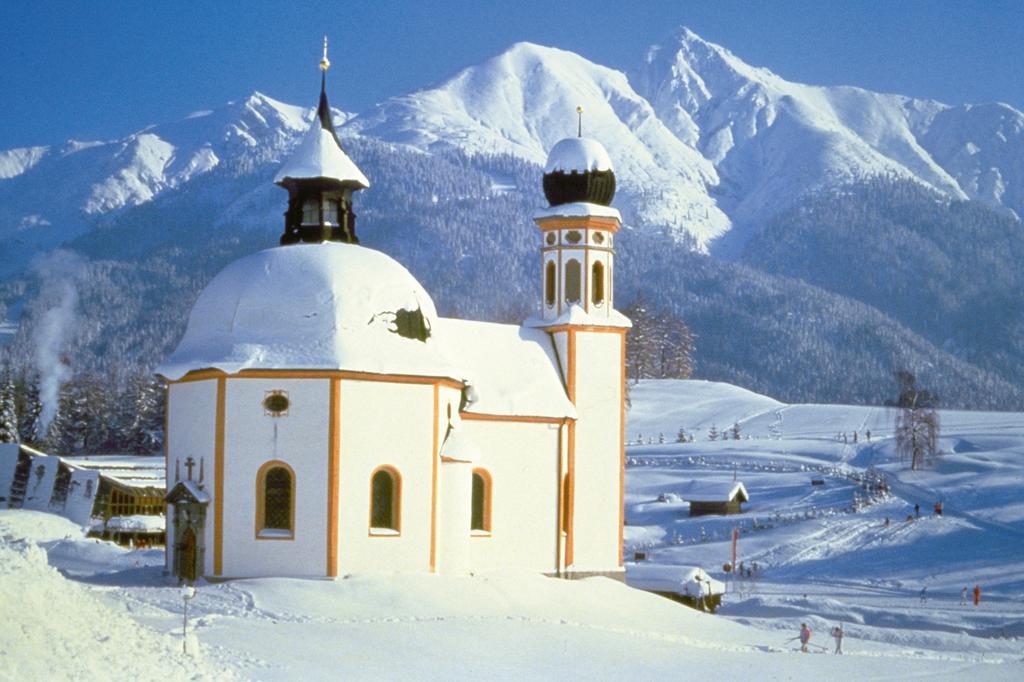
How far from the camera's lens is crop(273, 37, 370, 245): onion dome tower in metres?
44.6

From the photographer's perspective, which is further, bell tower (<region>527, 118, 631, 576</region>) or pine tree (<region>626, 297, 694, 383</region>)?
pine tree (<region>626, 297, 694, 383</region>)

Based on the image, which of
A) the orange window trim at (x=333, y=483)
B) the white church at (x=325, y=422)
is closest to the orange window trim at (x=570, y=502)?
the white church at (x=325, y=422)

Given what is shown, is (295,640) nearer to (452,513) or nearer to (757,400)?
(452,513)

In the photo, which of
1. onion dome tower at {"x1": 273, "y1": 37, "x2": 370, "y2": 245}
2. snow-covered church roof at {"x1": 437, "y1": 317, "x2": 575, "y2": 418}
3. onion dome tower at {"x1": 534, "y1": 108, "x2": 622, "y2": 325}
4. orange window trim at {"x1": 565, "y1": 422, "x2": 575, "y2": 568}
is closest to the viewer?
onion dome tower at {"x1": 273, "y1": 37, "x2": 370, "y2": 245}

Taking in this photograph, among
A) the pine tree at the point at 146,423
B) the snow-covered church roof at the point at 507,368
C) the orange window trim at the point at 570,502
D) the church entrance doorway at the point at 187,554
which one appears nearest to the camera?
the church entrance doorway at the point at 187,554

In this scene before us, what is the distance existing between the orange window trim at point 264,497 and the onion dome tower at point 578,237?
12.6 metres

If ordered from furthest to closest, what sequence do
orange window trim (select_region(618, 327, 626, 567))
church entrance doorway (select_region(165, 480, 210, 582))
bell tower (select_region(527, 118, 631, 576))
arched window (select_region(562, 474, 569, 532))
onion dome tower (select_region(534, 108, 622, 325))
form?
1. onion dome tower (select_region(534, 108, 622, 325))
2. orange window trim (select_region(618, 327, 626, 567))
3. bell tower (select_region(527, 118, 631, 576))
4. arched window (select_region(562, 474, 569, 532))
5. church entrance doorway (select_region(165, 480, 210, 582))

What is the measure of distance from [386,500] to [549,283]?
39.7ft

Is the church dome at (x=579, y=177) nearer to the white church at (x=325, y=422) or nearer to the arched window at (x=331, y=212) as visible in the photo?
the white church at (x=325, y=422)

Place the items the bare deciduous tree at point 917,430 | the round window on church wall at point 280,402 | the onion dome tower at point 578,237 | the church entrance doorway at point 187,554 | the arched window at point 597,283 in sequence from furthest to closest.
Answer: the bare deciduous tree at point 917,430, the arched window at point 597,283, the onion dome tower at point 578,237, the church entrance doorway at point 187,554, the round window on church wall at point 280,402

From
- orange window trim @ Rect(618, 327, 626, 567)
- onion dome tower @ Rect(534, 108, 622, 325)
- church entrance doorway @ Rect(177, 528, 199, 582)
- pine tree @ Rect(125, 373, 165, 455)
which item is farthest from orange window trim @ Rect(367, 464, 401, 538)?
pine tree @ Rect(125, 373, 165, 455)

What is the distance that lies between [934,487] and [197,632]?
213ft

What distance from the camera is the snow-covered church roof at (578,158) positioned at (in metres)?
51.1

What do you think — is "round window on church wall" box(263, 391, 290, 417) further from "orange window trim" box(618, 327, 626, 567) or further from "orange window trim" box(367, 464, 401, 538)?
"orange window trim" box(618, 327, 626, 567)
